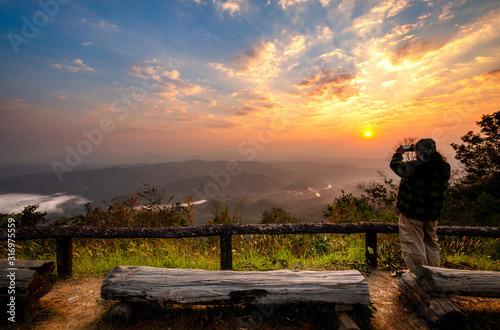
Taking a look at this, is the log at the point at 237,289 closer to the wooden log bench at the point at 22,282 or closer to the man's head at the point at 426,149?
the wooden log bench at the point at 22,282

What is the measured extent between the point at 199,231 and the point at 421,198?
3569 millimetres

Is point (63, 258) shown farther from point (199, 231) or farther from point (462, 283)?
point (462, 283)

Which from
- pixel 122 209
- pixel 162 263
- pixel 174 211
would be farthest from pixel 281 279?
pixel 122 209

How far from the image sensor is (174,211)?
26.1ft

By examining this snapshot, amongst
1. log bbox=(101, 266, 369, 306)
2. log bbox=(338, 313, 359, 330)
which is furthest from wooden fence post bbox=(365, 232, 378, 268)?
log bbox=(338, 313, 359, 330)

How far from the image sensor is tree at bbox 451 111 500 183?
1314cm

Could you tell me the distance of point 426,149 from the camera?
3059 millimetres

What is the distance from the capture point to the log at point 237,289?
242cm

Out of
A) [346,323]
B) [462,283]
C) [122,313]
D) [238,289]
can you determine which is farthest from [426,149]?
[122,313]

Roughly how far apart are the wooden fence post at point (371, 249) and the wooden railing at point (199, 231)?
17mm

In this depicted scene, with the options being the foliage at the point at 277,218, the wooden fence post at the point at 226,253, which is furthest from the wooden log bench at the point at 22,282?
the foliage at the point at 277,218

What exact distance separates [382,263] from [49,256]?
7.16 meters

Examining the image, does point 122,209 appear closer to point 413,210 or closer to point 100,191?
point 413,210

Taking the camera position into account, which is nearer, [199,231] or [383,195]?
[199,231]
